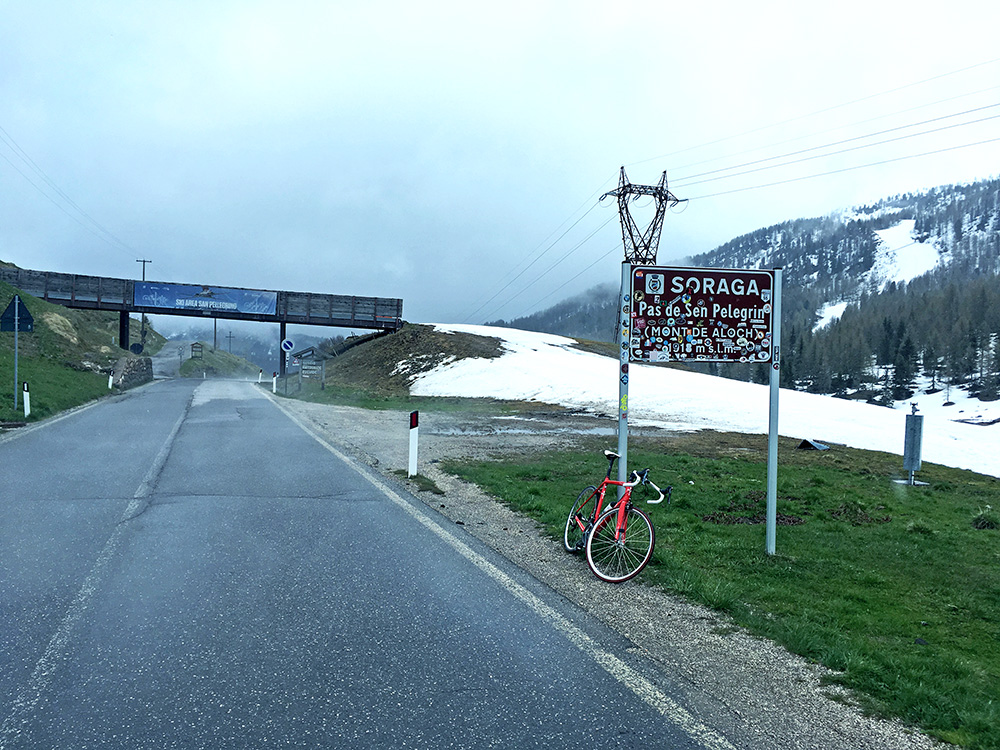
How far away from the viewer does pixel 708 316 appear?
767 centimetres

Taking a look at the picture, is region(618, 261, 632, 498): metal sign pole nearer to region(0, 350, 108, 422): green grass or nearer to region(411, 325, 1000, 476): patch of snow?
region(0, 350, 108, 422): green grass

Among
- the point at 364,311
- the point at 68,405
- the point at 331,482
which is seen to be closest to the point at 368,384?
the point at 364,311

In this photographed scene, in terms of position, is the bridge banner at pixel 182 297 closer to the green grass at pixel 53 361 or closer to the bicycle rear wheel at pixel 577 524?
the green grass at pixel 53 361

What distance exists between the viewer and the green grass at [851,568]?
436cm

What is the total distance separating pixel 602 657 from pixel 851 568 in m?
4.21

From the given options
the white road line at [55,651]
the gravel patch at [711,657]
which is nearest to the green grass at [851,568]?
the gravel patch at [711,657]

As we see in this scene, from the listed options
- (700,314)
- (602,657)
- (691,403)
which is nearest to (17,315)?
(700,314)

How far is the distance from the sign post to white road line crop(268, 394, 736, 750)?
286cm

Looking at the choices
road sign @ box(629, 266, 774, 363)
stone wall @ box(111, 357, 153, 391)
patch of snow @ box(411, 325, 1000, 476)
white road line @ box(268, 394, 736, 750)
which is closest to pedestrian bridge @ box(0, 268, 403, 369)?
stone wall @ box(111, 357, 153, 391)

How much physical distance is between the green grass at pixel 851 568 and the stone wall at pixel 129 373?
34217mm

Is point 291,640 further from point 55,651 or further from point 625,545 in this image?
point 625,545

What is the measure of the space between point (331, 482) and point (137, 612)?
5.80 meters

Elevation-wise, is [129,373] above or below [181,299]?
below

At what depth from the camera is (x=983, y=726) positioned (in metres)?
3.70
